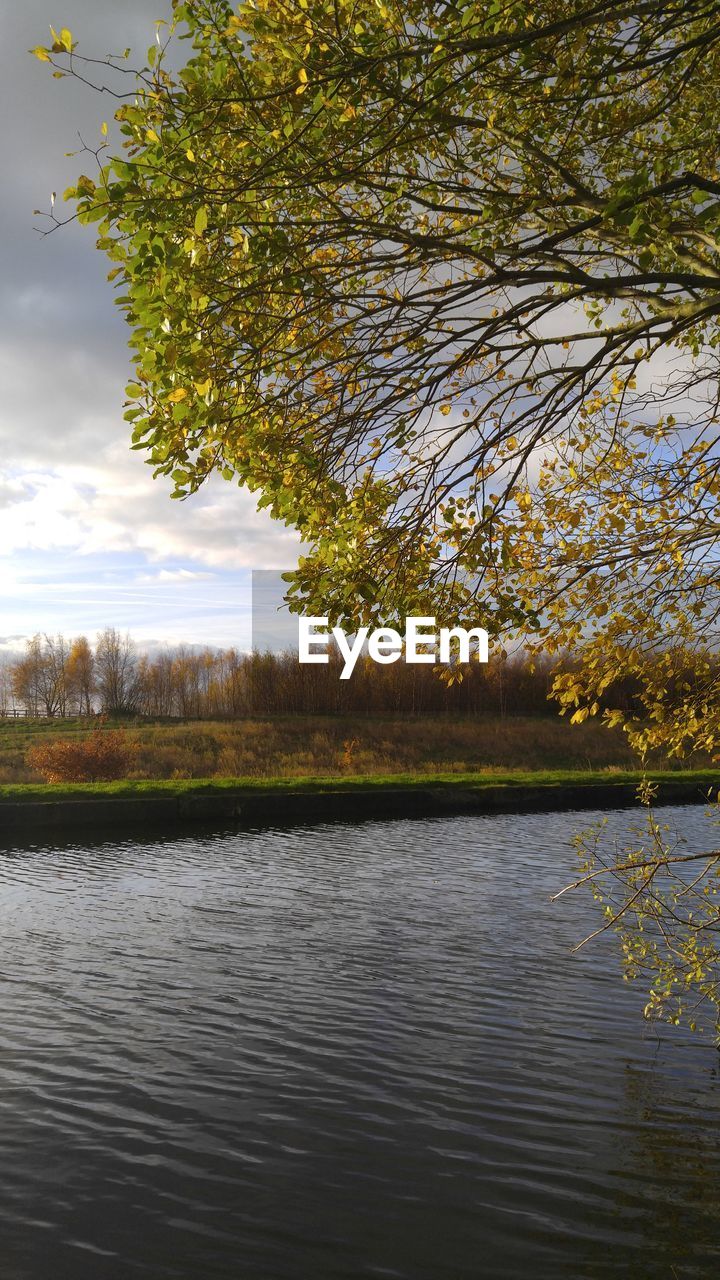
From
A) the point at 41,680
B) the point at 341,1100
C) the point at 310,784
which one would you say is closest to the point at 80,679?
the point at 41,680

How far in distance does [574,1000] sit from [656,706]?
2637mm

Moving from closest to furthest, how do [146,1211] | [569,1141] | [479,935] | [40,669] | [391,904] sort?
[146,1211] < [569,1141] < [479,935] < [391,904] < [40,669]

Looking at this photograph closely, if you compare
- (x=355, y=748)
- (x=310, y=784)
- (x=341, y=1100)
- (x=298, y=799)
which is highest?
(x=355, y=748)

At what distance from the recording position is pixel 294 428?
20.2 ft

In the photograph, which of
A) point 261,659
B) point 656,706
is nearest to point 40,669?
point 261,659

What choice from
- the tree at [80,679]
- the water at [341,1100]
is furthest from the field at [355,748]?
the tree at [80,679]

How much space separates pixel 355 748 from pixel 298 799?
1256 cm

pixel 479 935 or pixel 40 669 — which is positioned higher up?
pixel 40 669

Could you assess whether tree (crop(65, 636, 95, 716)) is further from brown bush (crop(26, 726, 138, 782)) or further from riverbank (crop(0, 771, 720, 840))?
riverbank (crop(0, 771, 720, 840))

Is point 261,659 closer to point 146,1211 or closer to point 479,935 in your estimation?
point 479,935

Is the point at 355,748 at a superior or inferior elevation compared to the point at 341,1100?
superior

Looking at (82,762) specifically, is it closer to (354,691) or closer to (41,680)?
(354,691)

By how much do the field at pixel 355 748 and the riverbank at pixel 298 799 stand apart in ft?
16.1

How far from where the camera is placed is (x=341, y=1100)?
6.24m
